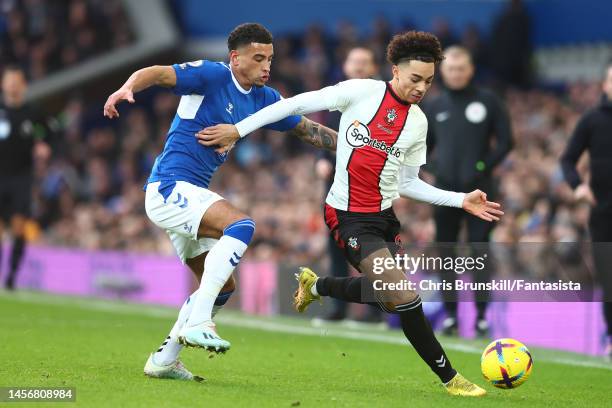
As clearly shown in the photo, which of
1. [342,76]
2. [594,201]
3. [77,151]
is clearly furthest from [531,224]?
[77,151]

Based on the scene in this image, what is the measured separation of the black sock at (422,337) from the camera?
6977 mm

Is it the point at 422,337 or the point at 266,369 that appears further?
the point at 266,369

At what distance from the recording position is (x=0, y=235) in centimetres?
1964

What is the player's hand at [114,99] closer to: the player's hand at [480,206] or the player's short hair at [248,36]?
the player's short hair at [248,36]

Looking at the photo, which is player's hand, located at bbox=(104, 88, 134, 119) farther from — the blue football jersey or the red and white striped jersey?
the red and white striped jersey

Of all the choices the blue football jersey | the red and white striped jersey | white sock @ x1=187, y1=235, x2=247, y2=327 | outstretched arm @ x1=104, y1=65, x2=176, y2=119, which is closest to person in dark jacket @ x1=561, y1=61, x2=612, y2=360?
the red and white striped jersey

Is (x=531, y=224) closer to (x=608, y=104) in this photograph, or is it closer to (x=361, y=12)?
(x=608, y=104)

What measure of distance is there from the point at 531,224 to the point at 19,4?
1453cm

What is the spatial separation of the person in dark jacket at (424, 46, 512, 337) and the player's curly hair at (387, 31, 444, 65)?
3583 millimetres

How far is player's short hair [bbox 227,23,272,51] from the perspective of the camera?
745 centimetres

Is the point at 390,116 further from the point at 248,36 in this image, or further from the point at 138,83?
Result: the point at 138,83

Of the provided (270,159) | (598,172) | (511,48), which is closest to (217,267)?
(598,172)

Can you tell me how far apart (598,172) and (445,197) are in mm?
2538

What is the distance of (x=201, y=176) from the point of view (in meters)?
7.44
